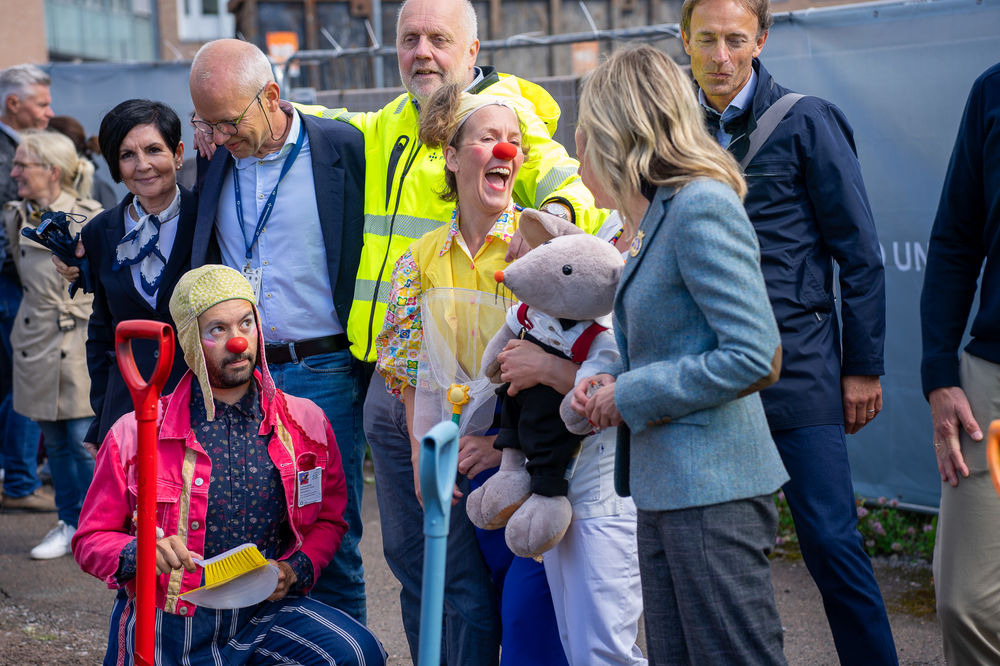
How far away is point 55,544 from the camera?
5980 millimetres

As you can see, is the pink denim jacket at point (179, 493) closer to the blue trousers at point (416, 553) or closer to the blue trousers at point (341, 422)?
the blue trousers at point (416, 553)

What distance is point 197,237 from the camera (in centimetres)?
395

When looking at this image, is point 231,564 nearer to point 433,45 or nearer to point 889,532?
point 433,45

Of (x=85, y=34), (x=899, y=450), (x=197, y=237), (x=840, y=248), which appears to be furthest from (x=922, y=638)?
(x=85, y=34)

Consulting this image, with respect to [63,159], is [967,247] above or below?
below

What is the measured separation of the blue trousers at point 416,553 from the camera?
3305 mm

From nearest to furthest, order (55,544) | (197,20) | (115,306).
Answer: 1. (115,306)
2. (55,544)
3. (197,20)

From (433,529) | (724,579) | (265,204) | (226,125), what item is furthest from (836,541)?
(226,125)

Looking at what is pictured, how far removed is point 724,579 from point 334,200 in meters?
2.17

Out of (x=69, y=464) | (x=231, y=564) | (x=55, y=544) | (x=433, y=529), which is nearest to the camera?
(x=433, y=529)

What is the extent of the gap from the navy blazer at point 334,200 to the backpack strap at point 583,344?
129cm

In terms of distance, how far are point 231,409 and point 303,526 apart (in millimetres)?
433

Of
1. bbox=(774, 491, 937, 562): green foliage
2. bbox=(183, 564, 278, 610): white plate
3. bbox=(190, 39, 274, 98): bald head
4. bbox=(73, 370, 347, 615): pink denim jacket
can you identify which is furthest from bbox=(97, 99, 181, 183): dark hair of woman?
bbox=(774, 491, 937, 562): green foliage

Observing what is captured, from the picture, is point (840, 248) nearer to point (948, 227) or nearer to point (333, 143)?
point (948, 227)
